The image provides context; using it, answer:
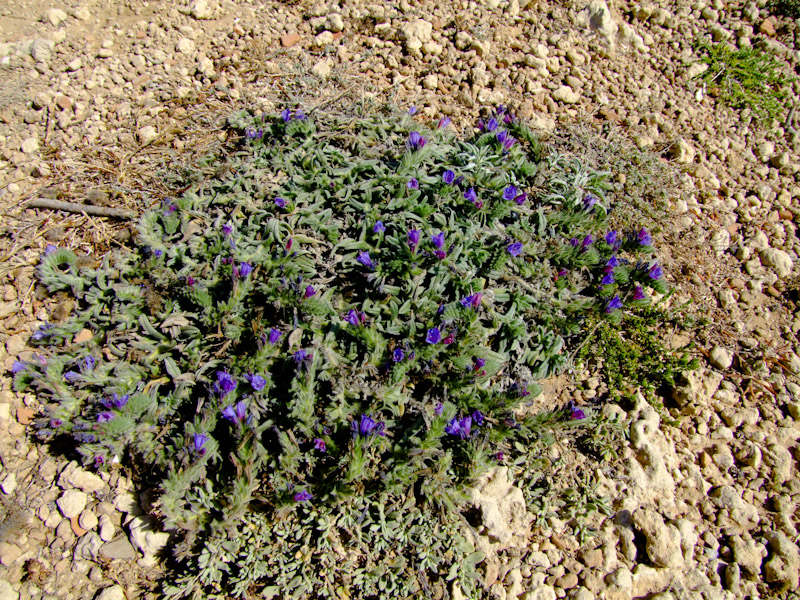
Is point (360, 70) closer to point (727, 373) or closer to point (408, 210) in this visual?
point (408, 210)

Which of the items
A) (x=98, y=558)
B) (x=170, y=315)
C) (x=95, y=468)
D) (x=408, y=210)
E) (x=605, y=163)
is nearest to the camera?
(x=98, y=558)

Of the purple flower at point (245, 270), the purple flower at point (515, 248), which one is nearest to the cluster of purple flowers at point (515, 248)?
the purple flower at point (515, 248)

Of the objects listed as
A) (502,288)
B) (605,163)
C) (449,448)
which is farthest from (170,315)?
(605,163)

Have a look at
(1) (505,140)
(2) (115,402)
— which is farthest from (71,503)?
(1) (505,140)

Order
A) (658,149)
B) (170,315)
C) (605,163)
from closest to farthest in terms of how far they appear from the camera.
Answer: (170,315) < (605,163) < (658,149)

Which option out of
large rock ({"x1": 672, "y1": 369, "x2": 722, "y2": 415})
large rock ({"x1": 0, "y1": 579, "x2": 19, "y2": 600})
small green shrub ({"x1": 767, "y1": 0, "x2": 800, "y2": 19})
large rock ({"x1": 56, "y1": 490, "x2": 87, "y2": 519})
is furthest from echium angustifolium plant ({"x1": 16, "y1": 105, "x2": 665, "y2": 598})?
small green shrub ({"x1": 767, "y1": 0, "x2": 800, "y2": 19})

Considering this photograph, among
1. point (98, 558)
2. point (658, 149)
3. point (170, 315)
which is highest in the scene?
point (658, 149)

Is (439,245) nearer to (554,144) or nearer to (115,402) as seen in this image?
(554,144)
